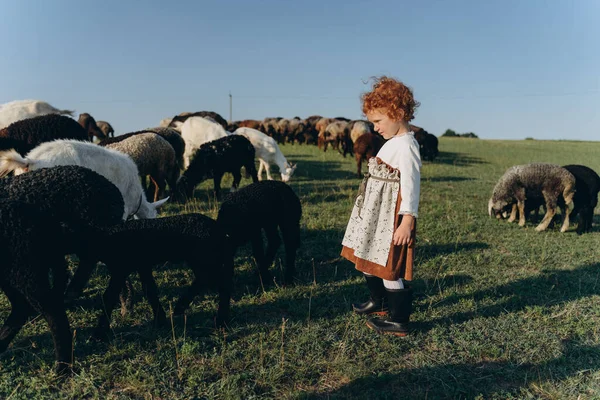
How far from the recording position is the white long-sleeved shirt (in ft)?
10.7

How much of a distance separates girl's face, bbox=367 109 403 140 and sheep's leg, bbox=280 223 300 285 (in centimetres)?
197

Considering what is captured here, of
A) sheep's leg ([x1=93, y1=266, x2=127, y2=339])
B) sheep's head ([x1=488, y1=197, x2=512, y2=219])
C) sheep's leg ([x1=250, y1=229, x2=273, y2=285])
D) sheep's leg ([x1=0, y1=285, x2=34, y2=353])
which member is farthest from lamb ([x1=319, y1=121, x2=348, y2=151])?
sheep's leg ([x1=0, y1=285, x2=34, y2=353])

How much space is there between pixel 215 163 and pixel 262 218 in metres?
5.65

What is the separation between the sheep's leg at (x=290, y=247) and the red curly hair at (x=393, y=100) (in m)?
2.07

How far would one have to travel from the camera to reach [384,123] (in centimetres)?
347

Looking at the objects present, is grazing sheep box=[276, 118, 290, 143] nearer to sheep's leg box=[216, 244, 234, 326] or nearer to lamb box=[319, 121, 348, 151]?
lamb box=[319, 121, 348, 151]

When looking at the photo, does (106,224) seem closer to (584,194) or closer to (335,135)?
(584,194)

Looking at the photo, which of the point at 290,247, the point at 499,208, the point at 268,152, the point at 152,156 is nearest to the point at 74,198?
the point at 290,247

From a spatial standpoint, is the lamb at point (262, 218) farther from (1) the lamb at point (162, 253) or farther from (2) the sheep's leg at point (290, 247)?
(1) the lamb at point (162, 253)

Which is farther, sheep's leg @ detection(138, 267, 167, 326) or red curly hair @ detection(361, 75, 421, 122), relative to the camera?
sheep's leg @ detection(138, 267, 167, 326)

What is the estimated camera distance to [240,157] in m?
10.6

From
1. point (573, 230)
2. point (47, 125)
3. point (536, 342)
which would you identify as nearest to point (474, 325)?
point (536, 342)

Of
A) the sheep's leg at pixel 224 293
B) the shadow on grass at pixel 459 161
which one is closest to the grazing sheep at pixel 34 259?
the sheep's leg at pixel 224 293

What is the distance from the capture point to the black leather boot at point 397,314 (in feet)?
11.9
